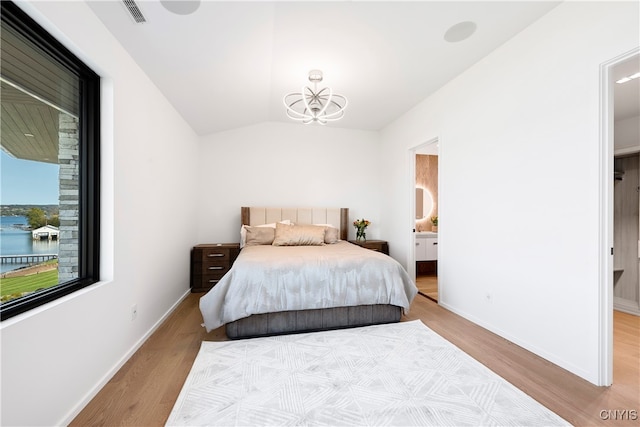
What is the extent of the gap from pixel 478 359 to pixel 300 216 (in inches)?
125

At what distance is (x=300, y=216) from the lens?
4625 millimetres

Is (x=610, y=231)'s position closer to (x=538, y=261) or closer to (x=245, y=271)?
(x=538, y=261)

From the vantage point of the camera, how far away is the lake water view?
1243 millimetres

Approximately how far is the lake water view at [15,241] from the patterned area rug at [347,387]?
1162 mm

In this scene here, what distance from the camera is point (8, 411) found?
1.13m

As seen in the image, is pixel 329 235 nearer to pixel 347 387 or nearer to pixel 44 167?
pixel 347 387

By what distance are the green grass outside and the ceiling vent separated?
5.49 feet

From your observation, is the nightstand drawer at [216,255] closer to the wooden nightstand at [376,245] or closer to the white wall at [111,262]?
the white wall at [111,262]

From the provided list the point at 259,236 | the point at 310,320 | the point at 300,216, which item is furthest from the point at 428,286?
the point at 259,236

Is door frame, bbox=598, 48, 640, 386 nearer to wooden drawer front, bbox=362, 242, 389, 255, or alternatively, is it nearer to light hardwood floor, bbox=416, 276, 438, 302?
light hardwood floor, bbox=416, 276, 438, 302

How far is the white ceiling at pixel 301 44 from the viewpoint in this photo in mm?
1985

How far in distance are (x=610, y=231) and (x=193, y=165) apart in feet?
14.9

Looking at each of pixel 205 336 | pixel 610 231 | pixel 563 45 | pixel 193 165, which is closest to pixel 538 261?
pixel 610 231

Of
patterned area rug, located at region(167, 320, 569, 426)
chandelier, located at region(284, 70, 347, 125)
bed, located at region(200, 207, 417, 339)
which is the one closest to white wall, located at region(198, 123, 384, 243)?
chandelier, located at region(284, 70, 347, 125)
